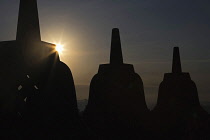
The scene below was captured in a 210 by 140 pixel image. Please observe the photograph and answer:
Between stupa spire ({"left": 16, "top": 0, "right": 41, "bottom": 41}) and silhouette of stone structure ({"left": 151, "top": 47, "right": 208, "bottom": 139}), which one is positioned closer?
stupa spire ({"left": 16, "top": 0, "right": 41, "bottom": 41})

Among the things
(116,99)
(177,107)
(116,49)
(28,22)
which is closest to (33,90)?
(28,22)

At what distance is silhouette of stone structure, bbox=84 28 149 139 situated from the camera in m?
11.9

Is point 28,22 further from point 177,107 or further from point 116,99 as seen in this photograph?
point 177,107

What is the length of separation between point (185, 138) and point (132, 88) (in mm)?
3518

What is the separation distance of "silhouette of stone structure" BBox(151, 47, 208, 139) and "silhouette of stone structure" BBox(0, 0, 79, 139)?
9531mm

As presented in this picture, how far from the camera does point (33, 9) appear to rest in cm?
519

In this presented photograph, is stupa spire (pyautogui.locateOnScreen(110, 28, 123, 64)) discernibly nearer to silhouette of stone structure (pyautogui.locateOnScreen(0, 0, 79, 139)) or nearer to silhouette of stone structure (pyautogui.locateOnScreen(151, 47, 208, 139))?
silhouette of stone structure (pyautogui.locateOnScreen(151, 47, 208, 139))

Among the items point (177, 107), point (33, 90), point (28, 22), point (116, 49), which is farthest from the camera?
point (177, 107)

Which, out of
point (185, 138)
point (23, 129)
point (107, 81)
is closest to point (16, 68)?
point (23, 129)

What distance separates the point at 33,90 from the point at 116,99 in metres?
7.86

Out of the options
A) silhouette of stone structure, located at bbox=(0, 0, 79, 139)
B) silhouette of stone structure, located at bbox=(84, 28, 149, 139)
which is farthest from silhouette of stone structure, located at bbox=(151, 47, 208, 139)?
silhouette of stone structure, located at bbox=(0, 0, 79, 139)

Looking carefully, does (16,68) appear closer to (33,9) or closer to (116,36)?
(33,9)

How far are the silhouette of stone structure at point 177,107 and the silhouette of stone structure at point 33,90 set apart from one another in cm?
953

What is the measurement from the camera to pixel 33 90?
4.35 meters
